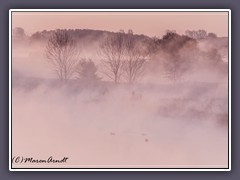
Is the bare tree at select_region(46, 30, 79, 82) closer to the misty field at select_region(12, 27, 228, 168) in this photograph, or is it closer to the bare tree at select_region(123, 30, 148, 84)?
the misty field at select_region(12, 27, 228, 168)

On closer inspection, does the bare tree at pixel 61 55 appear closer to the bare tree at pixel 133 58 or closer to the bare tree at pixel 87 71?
the bare tree at pixel 87 71

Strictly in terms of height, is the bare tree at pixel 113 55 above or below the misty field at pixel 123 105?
above

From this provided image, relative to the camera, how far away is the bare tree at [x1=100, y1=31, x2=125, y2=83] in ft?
6.44

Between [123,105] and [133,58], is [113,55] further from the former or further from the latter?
[123,105]

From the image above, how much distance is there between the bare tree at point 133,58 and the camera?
6.45 ft

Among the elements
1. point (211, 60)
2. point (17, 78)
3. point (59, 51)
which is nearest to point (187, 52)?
point (211, 60)

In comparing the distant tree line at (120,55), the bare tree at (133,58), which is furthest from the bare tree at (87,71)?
the bare tree at (133,58)

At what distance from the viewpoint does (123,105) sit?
6.46 feet

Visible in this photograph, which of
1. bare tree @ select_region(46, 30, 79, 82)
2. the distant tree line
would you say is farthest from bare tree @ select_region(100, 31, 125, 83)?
bare tree @ select_region(46, 30, 79, 82)

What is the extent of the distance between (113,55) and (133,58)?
97mm

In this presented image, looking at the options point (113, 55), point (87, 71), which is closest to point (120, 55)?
point (113, 55)

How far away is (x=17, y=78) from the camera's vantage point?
196 centimetres

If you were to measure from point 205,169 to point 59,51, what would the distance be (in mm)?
904
